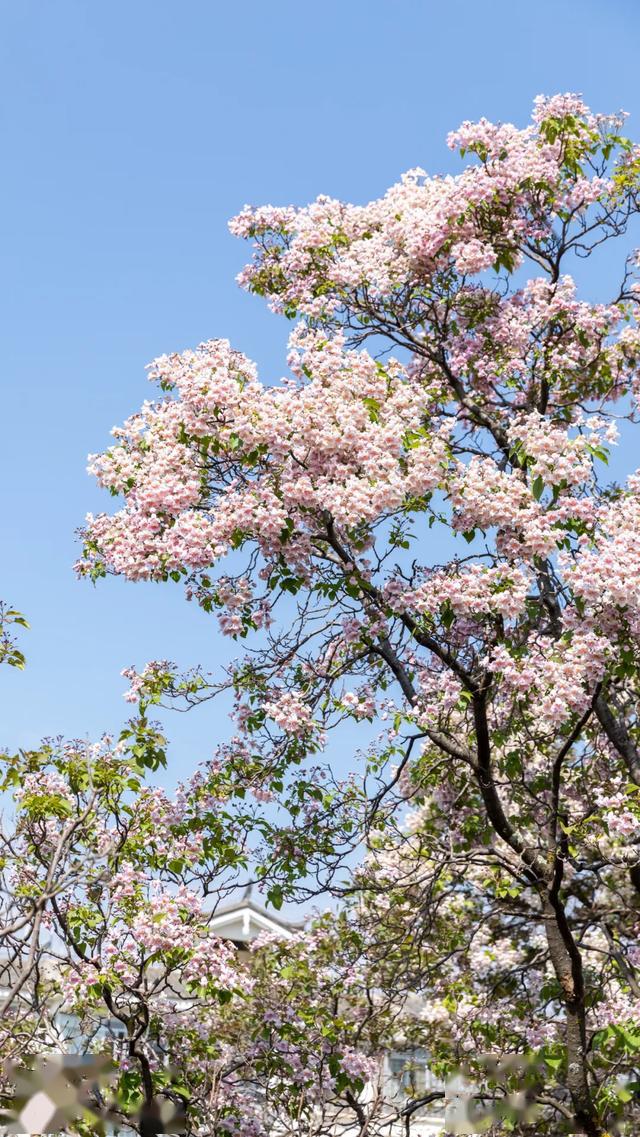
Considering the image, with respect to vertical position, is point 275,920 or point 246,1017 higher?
point 275,920

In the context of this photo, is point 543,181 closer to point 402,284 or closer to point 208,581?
point 402,284

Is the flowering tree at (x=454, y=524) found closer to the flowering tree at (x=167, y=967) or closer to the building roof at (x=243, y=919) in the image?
the flowering tree at (x=167, y=967)

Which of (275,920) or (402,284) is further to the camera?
(275,920)

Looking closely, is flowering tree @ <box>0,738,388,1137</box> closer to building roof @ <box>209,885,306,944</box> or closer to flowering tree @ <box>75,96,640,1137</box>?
flowering tree @ <box>75,96,640,1137</box>

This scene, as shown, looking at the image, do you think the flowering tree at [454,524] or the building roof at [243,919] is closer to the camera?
the flowering tree at [454,524]

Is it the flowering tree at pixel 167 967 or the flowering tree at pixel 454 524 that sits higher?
the flowering tree at pixel 454 524

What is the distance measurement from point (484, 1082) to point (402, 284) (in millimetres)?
7605

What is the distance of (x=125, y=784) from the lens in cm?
856

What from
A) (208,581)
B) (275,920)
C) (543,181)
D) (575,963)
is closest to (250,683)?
(208,581)

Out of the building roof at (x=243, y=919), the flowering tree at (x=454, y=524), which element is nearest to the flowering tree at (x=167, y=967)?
the flowering tree at (x=454, y=524)

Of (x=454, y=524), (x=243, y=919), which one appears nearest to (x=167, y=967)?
(x=454, y=524)

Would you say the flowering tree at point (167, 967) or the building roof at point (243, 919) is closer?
the flowering tree at point (167, 967)

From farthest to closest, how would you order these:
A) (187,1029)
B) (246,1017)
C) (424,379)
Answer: (424,379) → (246,1017) → (187,1029)

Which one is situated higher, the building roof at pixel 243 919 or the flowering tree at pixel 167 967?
the building roof at pixel 243 919
